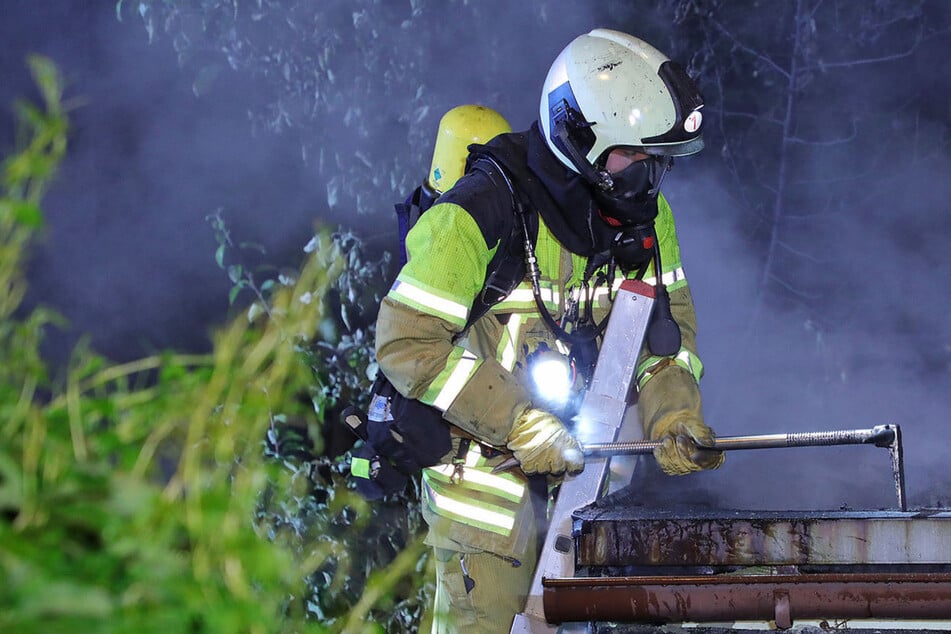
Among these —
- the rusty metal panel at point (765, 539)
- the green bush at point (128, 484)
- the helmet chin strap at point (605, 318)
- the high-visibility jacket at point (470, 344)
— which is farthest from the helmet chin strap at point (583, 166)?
the green bush at point (128, 484)

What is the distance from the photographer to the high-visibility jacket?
3.52 meters

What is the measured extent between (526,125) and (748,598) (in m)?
3.84

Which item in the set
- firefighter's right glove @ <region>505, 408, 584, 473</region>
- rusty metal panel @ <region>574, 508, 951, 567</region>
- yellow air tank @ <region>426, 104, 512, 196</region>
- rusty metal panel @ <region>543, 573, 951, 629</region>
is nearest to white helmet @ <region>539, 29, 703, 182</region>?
firefighter's right glove @ <region>505, 408, 584, 473</region>

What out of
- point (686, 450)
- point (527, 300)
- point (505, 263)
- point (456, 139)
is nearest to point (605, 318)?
point (527, 300)

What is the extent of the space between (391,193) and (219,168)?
2.95ft

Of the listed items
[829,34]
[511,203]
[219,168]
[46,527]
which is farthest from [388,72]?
[46,527]

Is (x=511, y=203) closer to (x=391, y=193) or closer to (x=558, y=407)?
(x=558, y=407)

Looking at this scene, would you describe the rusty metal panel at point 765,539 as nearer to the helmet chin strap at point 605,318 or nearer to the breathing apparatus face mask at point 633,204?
the helmet chin strap at point 605,318

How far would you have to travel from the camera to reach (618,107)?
3.70m

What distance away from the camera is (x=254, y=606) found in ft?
4.12

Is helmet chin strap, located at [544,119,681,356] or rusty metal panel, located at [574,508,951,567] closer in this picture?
rusty metal panel, located at [574,508,951,567]

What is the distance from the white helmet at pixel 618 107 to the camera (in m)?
3.70

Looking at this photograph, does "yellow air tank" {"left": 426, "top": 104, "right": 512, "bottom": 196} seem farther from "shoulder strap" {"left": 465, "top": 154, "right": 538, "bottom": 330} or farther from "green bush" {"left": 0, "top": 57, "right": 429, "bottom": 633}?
"green bush" {"left": 0, "top": 57, "right": 429, "bottom": 633}

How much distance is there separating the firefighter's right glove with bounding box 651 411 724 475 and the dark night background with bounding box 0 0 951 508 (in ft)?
7.97
